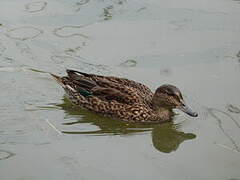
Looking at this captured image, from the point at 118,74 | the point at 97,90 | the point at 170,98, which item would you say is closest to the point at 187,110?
the point at 170,98

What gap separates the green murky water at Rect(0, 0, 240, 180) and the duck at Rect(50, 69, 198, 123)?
13 centimetres

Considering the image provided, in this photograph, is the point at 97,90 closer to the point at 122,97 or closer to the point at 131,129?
the point at 122,97

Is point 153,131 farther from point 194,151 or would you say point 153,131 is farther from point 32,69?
point 32,69

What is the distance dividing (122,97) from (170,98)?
0.58 m

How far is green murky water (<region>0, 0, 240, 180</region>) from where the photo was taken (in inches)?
268

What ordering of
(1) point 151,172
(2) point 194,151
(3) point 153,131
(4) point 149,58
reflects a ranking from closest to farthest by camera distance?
(1) point 151,172, (2) point 194,151, (3) point 153,131, (4) point 149,58

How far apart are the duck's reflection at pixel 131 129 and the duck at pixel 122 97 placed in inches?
3.6

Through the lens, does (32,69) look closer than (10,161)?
No

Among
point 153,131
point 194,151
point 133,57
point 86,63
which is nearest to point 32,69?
point 86,63

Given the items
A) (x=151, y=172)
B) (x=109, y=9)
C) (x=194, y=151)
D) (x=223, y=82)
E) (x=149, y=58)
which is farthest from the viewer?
(x=109, y=9)

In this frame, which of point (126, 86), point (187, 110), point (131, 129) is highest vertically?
point (126, 86)

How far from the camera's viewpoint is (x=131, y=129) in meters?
7.78

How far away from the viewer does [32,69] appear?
8.80 meters

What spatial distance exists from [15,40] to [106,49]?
1284 millimetres
